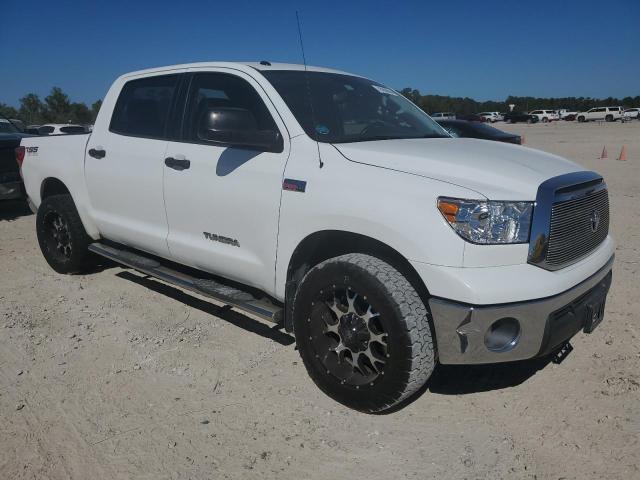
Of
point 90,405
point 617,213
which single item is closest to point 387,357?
point 90,405

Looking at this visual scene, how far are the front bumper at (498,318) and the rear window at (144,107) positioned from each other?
2.62 meters

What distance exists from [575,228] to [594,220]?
0.29 meters

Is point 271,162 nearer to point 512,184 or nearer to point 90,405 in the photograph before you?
point 512,184

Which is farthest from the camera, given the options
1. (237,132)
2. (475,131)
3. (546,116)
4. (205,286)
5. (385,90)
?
(546,116)

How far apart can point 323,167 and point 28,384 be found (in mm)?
2285

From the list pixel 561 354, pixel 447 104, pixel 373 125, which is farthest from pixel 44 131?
pixel 447 104

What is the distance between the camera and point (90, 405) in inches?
122

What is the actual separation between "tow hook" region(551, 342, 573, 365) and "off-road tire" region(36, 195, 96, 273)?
13.6ft

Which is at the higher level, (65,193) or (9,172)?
(65,193)

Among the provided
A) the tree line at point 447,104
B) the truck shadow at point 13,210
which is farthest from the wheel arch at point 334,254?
the tree line at point 447,104

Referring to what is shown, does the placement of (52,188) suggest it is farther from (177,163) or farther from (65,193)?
(177,163)

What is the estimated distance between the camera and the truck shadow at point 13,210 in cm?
880

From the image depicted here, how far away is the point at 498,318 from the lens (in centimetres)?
254

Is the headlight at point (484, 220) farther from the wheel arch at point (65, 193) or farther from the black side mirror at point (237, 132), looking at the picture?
the wheel arch at point (65, 193)
